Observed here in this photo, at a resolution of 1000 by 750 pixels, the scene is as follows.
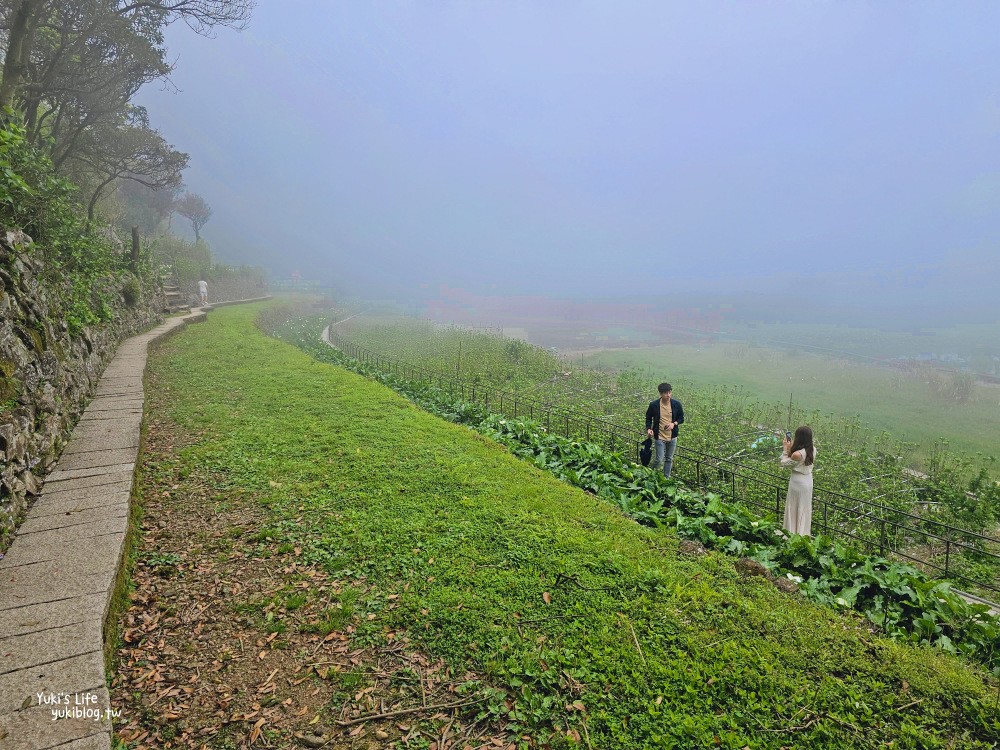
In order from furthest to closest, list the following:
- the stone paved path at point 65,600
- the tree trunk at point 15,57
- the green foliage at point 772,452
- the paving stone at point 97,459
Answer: the tree trunk at point 15,57 < the green foliage at point 772,452 < the paving stone at point 97,459 < the stone paved path at point 65,600

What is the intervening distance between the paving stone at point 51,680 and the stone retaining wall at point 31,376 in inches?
64.0

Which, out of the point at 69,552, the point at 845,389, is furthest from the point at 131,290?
the point at 845,389

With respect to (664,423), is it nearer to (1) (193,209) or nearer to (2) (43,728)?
(2) (43,728)

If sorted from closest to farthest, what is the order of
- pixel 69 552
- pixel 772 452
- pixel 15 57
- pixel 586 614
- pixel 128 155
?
pixel 69 552, pixel 586 614, pixel 15 57, pixel 772 452, pixel 128 155

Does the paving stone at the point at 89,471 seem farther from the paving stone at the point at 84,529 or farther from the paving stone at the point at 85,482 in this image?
the paving stone at the point at 84,529

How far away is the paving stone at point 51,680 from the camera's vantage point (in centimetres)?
251

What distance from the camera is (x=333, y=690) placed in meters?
3.11

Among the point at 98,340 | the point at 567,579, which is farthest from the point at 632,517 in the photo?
the point at 98,340

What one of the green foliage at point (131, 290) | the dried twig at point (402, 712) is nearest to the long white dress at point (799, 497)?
the dried twig at point (402, 712)

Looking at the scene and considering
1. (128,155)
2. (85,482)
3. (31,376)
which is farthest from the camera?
(128,155)

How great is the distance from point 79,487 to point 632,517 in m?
6.15

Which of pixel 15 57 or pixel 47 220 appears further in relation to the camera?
pixel 15 57

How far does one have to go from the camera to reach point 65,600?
318cm

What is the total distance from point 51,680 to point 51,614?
64cm
